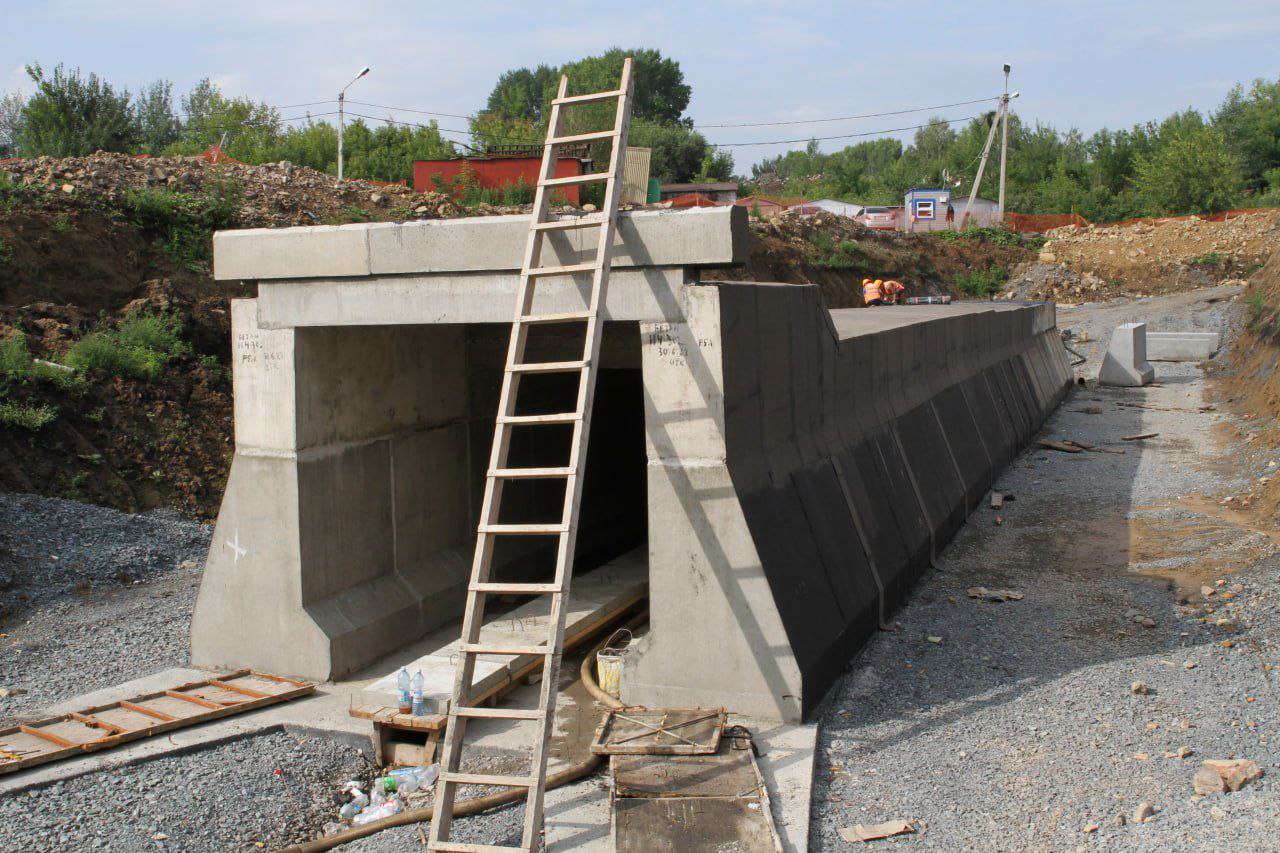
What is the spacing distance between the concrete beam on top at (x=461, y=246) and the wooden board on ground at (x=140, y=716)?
10.0 ft

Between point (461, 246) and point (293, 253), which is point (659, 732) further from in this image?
point (293, 253)

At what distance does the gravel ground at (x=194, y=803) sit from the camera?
18.6 ft

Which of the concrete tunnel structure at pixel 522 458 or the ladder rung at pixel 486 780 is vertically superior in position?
the concrete tunnel structure at pixel 522 458

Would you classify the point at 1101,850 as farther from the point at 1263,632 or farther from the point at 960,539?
the point at 960,539

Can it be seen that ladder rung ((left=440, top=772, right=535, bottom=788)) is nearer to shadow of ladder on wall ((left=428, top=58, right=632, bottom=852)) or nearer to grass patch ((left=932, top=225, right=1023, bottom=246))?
shadow of ladder on wall ((left=428, top=58, right=632, bottom=852))

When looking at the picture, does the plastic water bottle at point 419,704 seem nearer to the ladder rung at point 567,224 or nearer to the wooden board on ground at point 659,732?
the wooden board on ground at point 659,732

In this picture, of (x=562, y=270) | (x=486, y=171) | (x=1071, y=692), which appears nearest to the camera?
(x=562, y=270)

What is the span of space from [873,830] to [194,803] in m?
3.86

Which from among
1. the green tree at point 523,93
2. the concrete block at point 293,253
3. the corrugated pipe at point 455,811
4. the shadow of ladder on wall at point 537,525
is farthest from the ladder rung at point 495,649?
the green tree at point 523,93

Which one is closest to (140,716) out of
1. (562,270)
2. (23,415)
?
(562,270)

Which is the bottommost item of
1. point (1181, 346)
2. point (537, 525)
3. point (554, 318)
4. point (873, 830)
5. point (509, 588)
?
point (873, 830)

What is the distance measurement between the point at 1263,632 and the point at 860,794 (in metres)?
4.48

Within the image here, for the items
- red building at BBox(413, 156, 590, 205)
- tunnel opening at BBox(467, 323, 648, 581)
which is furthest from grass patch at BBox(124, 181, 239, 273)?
red building at BBox(413, 156, 590, 205)

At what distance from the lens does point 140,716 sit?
6980mm
